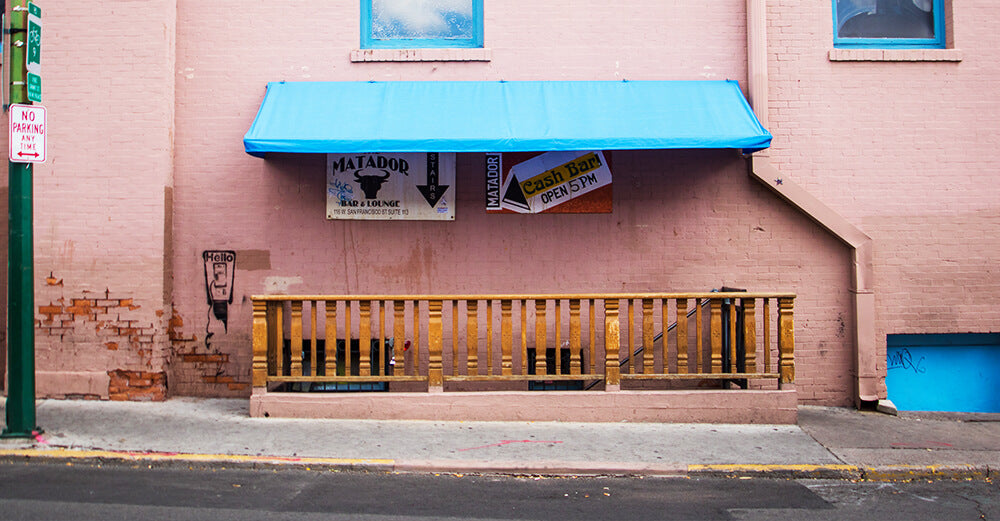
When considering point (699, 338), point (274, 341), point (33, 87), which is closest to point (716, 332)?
point (699, 338)

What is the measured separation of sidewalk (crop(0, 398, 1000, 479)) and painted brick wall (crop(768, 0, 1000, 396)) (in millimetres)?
1580

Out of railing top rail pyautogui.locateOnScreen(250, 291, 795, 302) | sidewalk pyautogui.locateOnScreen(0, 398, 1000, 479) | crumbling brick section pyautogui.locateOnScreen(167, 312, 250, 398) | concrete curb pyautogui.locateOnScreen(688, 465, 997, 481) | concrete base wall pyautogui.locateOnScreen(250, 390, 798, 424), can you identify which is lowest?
concrete curb pyautogui.locateOnScreen(688, 465, 997, 481)

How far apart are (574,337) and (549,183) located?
2.00 meters

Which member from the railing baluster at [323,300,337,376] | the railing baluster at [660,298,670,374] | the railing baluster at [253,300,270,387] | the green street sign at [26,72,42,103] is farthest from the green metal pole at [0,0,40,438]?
the railing baluster at [660,298,670,374]

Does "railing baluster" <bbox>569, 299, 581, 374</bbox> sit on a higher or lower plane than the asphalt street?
higher

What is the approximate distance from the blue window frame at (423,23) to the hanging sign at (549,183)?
1538mm

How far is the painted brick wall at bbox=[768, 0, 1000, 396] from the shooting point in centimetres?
831

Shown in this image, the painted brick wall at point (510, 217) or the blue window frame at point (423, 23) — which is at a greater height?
the blue window frame at point (423, 23)

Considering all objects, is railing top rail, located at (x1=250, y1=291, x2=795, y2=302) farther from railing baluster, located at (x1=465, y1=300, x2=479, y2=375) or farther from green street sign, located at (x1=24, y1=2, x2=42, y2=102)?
green street sign, located at (x1=24, y1=2, x2=42, y2=102)

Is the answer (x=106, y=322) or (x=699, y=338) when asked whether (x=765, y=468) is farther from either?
(x=106, y=322)

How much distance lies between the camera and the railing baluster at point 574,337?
7316 mm

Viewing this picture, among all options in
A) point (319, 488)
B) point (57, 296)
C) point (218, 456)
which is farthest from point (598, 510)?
point (57, 296)

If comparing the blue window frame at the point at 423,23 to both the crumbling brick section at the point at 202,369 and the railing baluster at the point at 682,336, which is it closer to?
the railing baluster at the point at 682,336

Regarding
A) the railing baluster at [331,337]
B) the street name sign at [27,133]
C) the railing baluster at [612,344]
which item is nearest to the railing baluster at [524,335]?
the railing baluster at [612,344]
